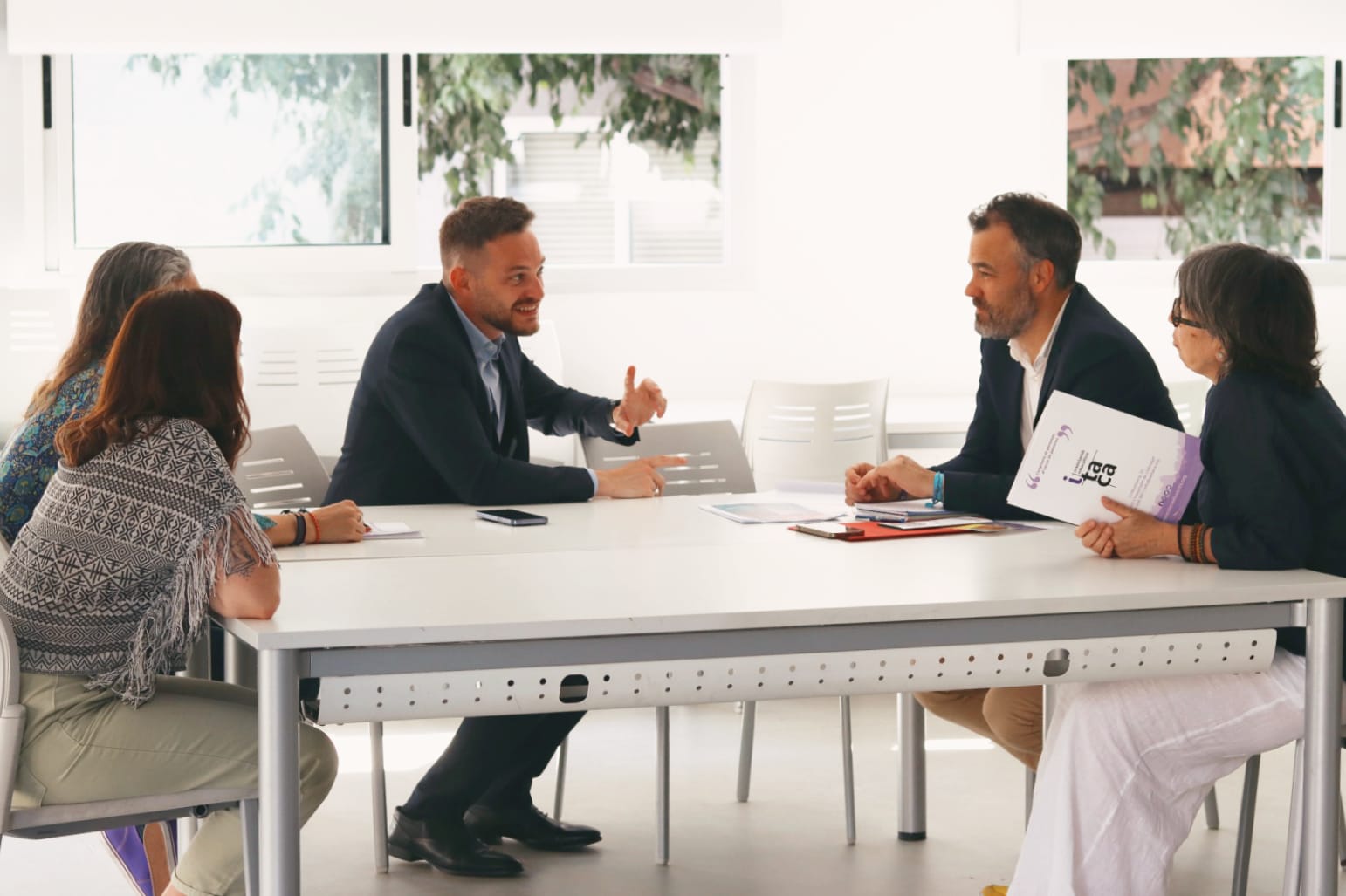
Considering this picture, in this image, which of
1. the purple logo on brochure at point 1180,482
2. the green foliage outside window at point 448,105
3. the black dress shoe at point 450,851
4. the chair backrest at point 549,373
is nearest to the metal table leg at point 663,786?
the black dress shoe at point 450,851

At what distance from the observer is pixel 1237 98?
256 inches

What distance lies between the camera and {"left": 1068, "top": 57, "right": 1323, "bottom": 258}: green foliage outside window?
20.8 ft

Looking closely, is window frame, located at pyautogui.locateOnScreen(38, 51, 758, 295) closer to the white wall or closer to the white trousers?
the white wall

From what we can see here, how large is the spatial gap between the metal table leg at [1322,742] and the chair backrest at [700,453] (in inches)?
69.8

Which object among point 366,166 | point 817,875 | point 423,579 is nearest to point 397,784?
point 817,875

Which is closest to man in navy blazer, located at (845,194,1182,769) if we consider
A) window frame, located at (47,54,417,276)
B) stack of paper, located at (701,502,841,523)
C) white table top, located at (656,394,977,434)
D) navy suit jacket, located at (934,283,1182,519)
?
navy suit jacket, located at (934,283,1182,519)

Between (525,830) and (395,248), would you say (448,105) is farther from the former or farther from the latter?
(525,830)

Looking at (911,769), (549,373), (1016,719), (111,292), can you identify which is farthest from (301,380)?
(1016,719)

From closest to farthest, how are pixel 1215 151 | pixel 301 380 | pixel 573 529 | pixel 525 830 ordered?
pixel 573 529 < pixel 525 830 < pixel 301 380 < pixel 1215 151

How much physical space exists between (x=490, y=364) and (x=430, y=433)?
0.34 metres

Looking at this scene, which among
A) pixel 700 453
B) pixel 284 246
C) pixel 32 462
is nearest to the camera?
pixel 32 462

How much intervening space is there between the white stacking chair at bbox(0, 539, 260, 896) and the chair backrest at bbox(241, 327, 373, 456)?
9.97 ft

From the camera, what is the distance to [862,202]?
19.3ft

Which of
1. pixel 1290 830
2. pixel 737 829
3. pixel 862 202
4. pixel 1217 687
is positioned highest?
pixel 862 202
